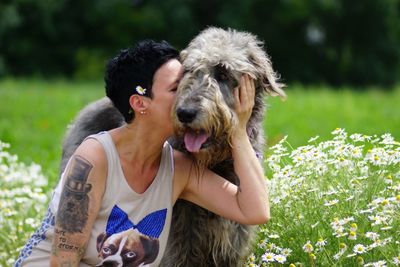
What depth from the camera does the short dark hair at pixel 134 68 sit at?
4.21m

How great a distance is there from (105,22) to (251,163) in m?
26.8

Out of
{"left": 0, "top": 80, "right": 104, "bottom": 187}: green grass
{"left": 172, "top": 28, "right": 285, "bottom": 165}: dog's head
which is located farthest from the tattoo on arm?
{"left": 0, "top": 80, "right": 104, "bottom": 187}: green grass

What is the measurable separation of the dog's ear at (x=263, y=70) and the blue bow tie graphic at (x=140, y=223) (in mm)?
885

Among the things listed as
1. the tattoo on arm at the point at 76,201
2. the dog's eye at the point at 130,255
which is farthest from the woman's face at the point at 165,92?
the dog's eye at the point at 130,255

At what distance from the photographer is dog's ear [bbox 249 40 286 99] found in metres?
4.35

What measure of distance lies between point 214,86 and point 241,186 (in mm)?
632

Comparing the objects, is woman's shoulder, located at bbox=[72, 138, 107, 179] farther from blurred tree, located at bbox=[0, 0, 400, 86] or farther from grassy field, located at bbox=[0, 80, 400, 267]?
blurred tree, located at bbox=[0, 0, 400, 86]

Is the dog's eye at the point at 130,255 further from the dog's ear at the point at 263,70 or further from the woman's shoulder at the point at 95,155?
the dog's ear at the point at 263,70

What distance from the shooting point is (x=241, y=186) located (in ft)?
14.4

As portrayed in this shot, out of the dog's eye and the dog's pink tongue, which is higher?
the dog's pink tongue

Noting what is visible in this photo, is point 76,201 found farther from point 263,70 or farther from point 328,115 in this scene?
point 328,115

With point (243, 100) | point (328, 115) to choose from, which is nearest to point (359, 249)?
point (243, 100)

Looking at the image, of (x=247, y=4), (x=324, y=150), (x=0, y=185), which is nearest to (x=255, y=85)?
(x=324, y=150)

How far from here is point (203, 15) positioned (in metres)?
31.2
